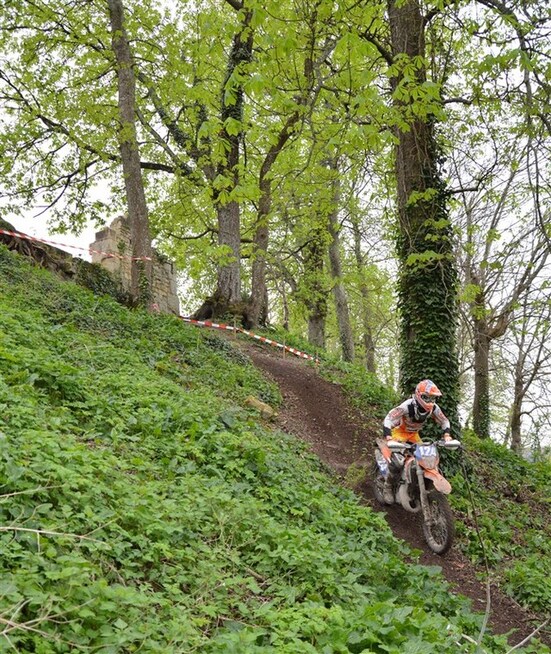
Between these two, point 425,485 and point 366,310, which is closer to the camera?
point 425,485

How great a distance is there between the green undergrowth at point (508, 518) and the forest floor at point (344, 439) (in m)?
0.26

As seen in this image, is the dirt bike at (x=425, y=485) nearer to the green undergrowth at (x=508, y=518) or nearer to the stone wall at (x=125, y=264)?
the green undergrowth at (x=508, y=518)

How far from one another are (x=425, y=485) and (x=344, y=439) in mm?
3309

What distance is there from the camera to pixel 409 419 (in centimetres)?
703

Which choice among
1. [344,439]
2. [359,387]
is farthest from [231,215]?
[344,439]

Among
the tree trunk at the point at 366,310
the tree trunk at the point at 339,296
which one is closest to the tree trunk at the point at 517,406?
the tree trunk at the point at 339,296

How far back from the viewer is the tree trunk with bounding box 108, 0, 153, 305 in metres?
11.5

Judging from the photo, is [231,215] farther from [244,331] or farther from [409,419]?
[409,419]

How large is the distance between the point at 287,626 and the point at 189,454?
2.62 m

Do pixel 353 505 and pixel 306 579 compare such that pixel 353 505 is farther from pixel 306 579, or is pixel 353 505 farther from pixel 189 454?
pixel 306 579

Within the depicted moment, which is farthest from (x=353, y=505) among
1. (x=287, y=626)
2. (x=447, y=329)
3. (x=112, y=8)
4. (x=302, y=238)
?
(x=302, y=238)

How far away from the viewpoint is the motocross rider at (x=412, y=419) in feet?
22.2

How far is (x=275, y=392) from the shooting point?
10.7 meters

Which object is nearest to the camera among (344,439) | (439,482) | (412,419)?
(439,482)
